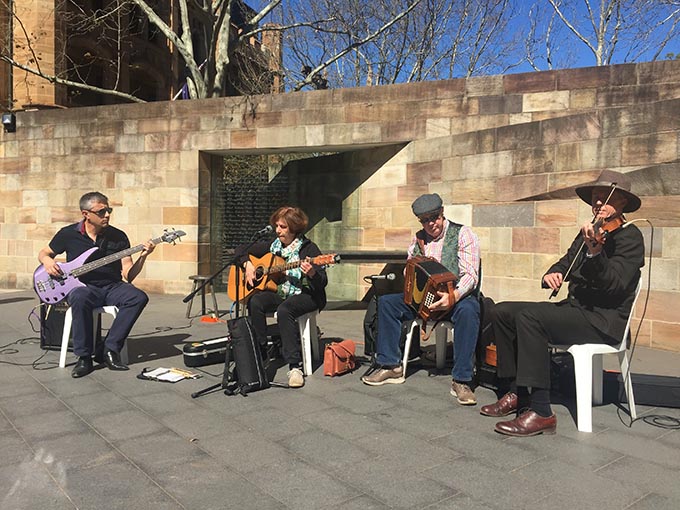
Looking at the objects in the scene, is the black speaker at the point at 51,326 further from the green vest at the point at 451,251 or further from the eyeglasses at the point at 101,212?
the green vest at the point at 451,251

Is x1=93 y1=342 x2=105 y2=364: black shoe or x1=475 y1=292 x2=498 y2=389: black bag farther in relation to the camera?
x1=93 y1=342 x2=105 y2=364: black shoe

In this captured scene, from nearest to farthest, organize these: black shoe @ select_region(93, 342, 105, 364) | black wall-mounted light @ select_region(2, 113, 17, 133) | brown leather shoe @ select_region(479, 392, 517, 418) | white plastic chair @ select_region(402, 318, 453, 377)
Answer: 1. brown leather shoe @ select_region(479, 392, 517, 418)
2. white plastic chair @ select_region(402, 318, 453, 377)
3. black shoe @ select_region(93, 342, 105, 364)
4. black wall-mounted light @ select_region(2, 113, 17, 133)

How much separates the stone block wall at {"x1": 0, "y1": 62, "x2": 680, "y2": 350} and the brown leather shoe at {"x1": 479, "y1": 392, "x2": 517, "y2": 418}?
8.90ft

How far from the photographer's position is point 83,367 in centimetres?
501

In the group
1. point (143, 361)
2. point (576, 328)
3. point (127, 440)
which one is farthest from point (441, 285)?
point (143, 361)

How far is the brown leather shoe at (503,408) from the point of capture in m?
3.94

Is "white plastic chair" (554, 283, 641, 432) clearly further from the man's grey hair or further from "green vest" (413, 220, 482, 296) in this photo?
the man's grey hair

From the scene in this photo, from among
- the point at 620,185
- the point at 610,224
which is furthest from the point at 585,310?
the point at 620,185

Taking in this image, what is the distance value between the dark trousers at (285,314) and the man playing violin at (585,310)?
1719 millimetres

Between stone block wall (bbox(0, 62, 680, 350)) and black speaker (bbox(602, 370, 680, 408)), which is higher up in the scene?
stone block wall (bbox(0, 62, 680, 350))

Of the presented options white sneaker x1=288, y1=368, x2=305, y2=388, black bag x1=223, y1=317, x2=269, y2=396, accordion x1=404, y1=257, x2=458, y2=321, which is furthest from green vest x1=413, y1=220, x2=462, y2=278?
black bag x1=223, y1=317, x2=269, y2=396

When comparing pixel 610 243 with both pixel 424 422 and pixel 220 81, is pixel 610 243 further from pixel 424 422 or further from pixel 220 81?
pixel 220 81

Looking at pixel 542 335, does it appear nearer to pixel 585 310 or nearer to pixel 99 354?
pixel 585 310

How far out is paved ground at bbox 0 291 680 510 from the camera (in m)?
2.74
